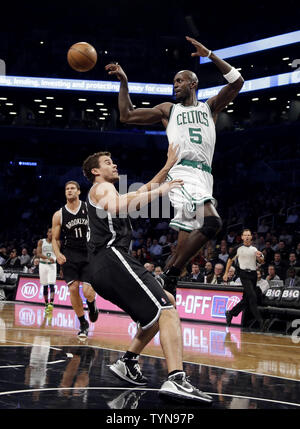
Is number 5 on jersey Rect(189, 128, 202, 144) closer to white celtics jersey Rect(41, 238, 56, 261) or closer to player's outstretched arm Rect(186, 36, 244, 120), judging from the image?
Answer: player's outstretched arm Rect(186, 36, 244, 120)

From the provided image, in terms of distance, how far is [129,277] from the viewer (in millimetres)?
4402

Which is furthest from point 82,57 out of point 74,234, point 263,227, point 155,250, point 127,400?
point 263,227

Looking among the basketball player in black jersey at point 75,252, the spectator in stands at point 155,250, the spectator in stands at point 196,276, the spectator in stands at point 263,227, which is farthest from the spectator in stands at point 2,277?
the spectator in stands at point 263,227

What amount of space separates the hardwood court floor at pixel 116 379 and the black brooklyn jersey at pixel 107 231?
1.13 metres

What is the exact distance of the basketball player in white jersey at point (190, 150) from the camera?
518cm

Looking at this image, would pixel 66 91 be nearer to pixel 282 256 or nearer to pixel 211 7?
pixel 211 7

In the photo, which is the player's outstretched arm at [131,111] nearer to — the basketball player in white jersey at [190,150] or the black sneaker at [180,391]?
the basketball player in white jersey at [190,150]

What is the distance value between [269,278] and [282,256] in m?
2.60

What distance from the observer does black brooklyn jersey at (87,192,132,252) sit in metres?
4.61

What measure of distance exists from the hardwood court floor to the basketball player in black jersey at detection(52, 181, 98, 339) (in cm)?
47

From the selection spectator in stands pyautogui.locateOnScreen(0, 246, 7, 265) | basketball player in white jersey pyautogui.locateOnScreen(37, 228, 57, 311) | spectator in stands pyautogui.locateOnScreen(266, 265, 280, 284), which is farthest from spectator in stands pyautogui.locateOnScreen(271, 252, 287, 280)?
spectator in stands pyautogui.locateOnScreen(0, 246, 7, 265)

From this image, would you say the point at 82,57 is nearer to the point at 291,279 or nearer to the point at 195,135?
the point at 195,135

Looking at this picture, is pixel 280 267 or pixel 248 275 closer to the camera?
pixel 248 275

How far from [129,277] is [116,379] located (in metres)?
1.12
